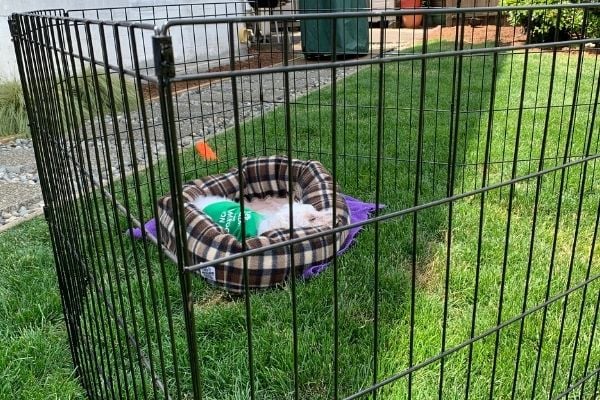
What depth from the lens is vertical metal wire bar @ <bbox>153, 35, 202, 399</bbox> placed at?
736 millimetres

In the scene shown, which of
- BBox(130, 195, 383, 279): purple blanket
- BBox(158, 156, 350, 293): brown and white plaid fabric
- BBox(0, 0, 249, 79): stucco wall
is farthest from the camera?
BBox(0, 0, 249, 79): stucco wall

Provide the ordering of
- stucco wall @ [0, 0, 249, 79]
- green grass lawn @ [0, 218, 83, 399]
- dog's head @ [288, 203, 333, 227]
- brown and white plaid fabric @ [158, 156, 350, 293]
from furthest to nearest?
stucco wall @ [0, 0, 249, 79]
dog's head @ [288, 203, 333, 227]
brown and white plaid fabric @ [158, 156, 350, 293]
green grass lawn @ [0, 218, 83, 399]

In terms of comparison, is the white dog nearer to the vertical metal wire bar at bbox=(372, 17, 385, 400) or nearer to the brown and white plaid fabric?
the brown and white plaid fabric

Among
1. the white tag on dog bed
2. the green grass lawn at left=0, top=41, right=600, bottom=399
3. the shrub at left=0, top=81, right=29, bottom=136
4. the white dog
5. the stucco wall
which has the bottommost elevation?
the green grass lawn at left=0, top=41, right=600, bottom=399

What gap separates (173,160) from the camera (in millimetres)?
792

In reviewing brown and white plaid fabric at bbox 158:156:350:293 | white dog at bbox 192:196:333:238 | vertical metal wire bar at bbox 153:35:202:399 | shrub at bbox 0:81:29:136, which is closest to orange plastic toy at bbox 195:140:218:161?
brown and white plaid fabric at bbox 158:156:350:293

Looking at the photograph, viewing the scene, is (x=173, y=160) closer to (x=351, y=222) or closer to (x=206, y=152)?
(x=351, y=222)

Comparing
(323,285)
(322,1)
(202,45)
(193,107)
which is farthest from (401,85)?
(323,285)

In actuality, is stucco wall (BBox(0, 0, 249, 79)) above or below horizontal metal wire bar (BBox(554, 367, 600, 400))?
above

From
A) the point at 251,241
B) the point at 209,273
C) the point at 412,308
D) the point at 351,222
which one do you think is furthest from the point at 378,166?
the point at 351,222

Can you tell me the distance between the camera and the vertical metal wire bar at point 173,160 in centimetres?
74

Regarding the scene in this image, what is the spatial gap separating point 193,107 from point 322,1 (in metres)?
3.77

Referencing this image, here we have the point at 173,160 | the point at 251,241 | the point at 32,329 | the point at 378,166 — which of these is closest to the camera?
the point at 173,160

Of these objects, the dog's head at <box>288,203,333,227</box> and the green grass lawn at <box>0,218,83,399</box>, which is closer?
the green grass lawn at <box>0,218,83,399</box>
